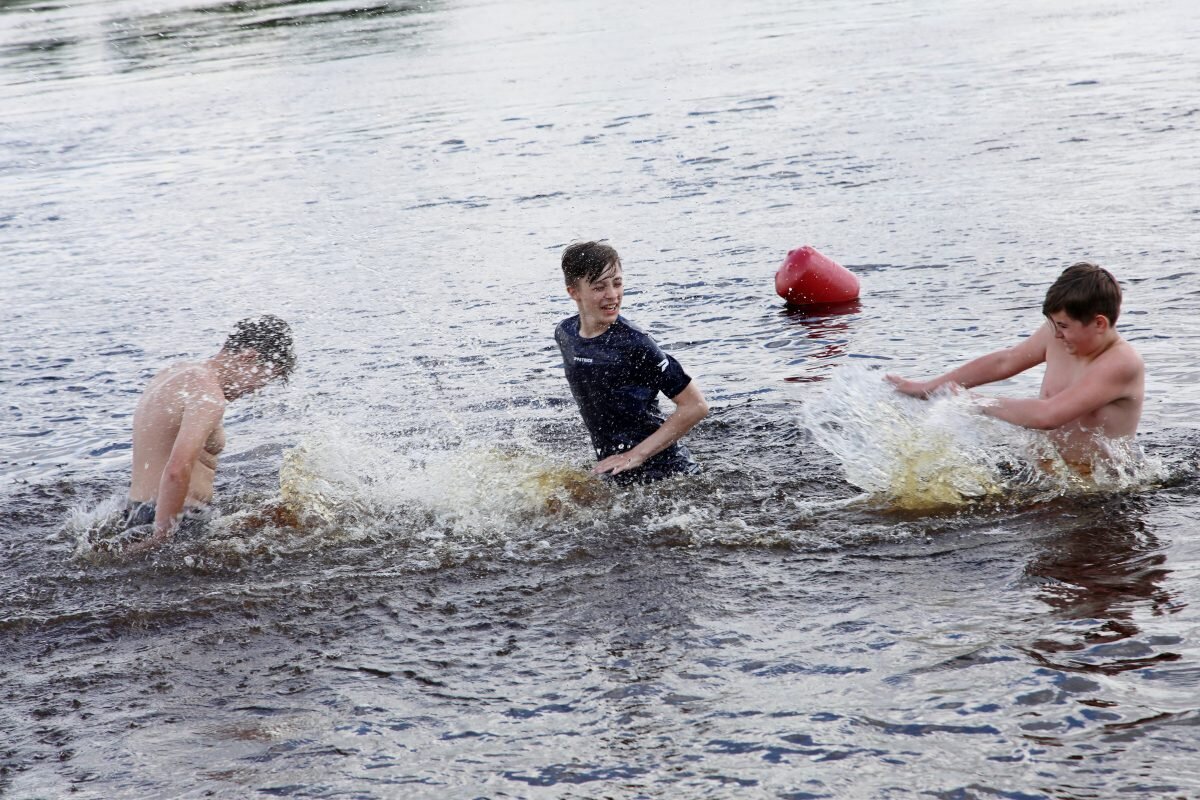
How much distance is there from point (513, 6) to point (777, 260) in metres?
35.7

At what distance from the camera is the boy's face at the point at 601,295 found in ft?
21.4

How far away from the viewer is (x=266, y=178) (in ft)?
65.5

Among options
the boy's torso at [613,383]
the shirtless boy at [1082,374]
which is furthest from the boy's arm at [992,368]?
the boy's torso at [613,383]

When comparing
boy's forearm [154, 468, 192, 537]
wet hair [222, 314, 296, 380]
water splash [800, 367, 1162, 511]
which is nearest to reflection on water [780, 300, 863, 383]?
water splash [800, 367, 1162, 511]

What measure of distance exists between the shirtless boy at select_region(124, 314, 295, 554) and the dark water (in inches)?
11.8

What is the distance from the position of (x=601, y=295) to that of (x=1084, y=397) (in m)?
2.52

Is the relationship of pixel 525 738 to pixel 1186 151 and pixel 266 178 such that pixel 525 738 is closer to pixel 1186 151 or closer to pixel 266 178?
pixel 1186 151

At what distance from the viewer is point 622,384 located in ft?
22.3

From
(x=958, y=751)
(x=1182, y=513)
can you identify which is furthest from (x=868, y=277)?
(x=958, y=751)

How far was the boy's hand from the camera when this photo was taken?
6.69 meters

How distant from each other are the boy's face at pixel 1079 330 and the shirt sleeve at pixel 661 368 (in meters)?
1.90

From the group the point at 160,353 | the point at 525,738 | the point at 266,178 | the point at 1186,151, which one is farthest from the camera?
the point at 266,178

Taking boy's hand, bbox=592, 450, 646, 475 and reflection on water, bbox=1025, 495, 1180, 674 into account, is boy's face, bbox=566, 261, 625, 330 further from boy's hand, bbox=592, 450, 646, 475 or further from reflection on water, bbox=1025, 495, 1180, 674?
reflection on water, bbox=1025, 495, 1180, 674

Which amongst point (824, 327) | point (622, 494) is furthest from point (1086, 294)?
point (824, 327)
